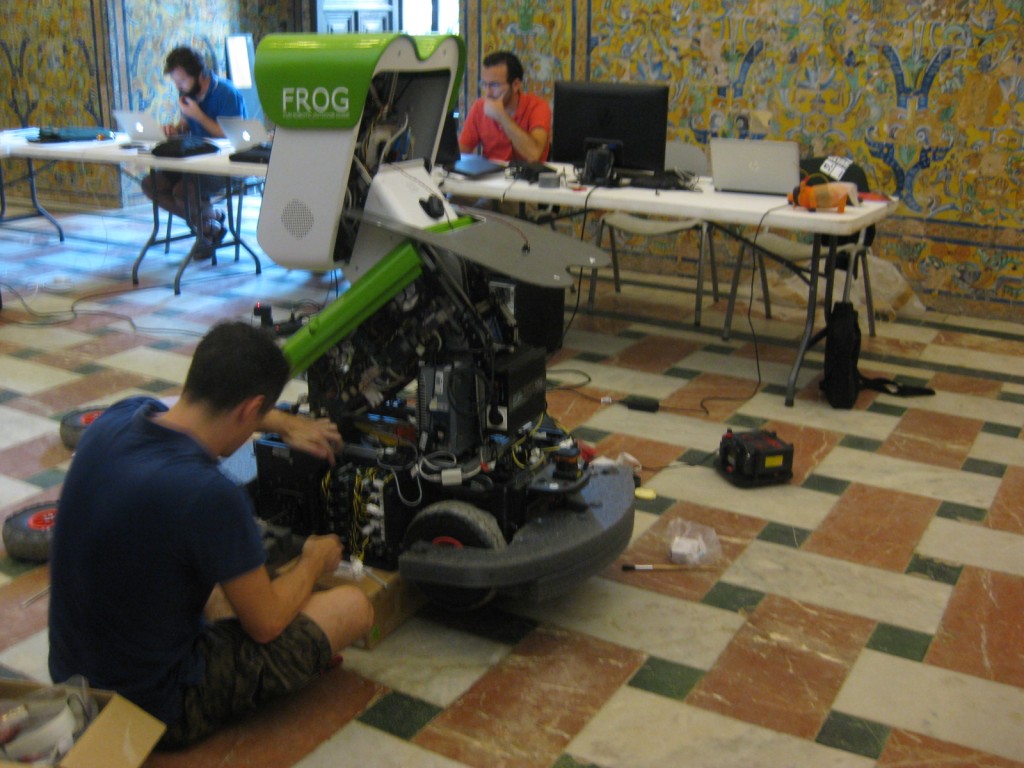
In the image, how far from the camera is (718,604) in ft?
9.33

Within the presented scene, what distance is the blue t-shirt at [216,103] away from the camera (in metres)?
6.35

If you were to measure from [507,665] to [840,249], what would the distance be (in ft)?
8.72

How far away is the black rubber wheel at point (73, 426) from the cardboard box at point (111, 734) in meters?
1.74

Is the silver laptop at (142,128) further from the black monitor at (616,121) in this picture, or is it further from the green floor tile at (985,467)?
the green floor tile at (985,467)

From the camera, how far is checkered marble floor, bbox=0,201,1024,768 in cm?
230

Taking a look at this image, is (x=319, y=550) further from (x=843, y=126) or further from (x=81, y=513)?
(x=843, y=126)

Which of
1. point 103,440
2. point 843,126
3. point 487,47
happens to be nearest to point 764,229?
point 843,126

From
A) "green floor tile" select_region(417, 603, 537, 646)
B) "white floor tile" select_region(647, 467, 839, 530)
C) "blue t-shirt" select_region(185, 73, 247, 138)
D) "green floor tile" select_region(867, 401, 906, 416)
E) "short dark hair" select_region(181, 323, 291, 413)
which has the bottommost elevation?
"green floor tile" select_region(417, 603, 537, 646)

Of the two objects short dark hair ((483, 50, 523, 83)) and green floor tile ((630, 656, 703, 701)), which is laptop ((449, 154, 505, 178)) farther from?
green floor tile ((630, 656, 703, 701))

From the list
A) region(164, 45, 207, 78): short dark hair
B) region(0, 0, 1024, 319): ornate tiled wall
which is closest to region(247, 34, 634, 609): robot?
region(0, 0, 1024, 319): ornate tiled wall

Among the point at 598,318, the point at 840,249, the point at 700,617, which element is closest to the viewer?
the point at 700,617

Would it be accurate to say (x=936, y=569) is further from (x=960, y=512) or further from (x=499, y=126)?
(x=499, y=126)

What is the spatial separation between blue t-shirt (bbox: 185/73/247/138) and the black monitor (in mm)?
2287

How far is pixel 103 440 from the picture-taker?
203cm
